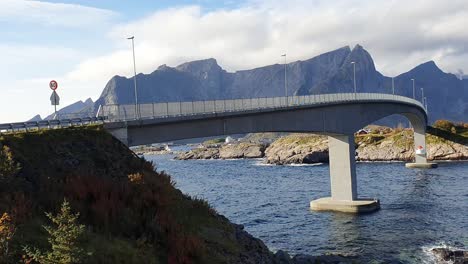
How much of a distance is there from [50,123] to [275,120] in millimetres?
23404

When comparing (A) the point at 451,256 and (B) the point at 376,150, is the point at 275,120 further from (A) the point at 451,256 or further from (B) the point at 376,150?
(B) the point at 376,150

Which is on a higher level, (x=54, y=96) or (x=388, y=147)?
(x=54, y=96)

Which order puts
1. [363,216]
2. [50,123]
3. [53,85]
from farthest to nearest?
[363,216]
[53,85]
[50,123]

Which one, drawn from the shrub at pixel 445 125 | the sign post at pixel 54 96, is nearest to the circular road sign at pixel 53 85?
the sign post at pixel 54 96

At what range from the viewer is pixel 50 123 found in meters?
28.0

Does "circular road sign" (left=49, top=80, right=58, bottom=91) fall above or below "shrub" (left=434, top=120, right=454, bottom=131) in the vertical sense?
above

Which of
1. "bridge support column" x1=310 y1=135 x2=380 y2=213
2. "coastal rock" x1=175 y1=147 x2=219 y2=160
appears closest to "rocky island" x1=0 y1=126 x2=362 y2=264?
A: "bridge support column" x1=310 y1=135 x2=380 y2=213

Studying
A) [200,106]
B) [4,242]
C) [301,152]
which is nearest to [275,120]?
[200,106]

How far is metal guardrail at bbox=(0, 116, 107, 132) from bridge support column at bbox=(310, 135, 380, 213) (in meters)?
31.3

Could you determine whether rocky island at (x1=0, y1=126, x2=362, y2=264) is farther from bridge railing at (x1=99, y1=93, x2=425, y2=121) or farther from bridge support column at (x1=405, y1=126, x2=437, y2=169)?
bridge support column at (x1=405, y1=126, x2=437, y2=169)

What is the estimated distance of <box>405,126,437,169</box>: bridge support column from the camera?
97.6 m

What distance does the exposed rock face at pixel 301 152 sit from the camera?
125 m

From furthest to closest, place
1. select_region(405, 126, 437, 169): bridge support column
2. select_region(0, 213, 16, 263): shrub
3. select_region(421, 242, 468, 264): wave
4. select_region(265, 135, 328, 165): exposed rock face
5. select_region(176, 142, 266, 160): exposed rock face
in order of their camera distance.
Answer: select_region(176, 142, 266, 160): exposed rock face, select_region(265, 135, 328, 165): exposed rock face, select_region(405, 126, 437, 169): bridge support column, select_region(421, 242, 468, 264): wave, select_region(0, 213, 16, 263): shrub

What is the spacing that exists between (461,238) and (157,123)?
26.8m
